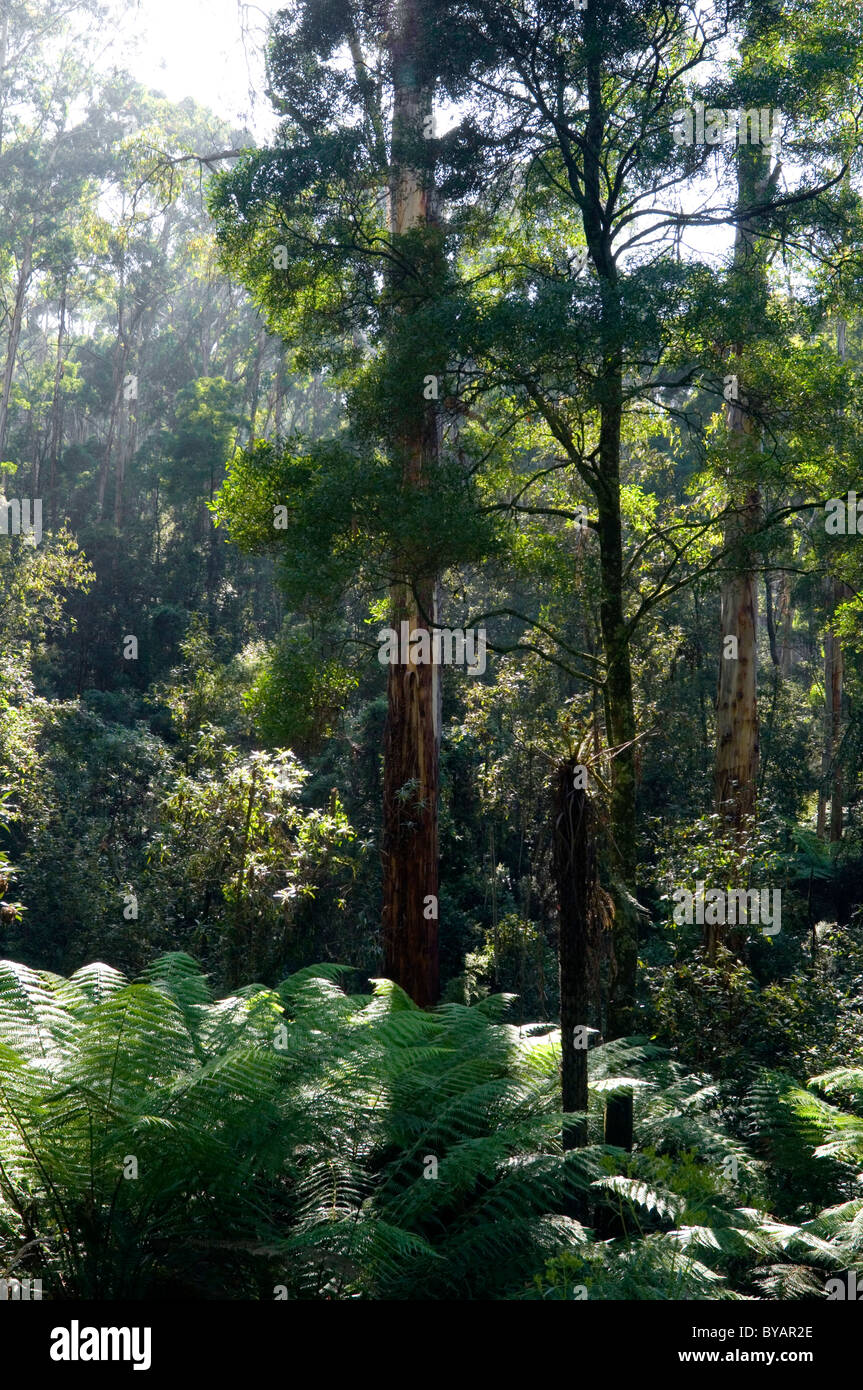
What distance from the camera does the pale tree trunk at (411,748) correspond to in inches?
356

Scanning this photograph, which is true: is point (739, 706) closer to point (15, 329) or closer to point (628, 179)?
Result: point (628, 179)

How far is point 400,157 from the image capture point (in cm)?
856

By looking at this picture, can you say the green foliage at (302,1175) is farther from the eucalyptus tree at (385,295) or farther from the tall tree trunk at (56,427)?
the tall tree trunk at (56,427)

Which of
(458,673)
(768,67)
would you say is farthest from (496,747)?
(768,67)

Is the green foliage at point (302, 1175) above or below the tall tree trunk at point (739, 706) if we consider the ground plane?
below

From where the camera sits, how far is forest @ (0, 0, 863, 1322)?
3.82 metres

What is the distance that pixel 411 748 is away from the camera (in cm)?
995

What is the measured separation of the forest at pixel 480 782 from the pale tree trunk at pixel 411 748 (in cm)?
5

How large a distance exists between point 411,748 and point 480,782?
126 inches

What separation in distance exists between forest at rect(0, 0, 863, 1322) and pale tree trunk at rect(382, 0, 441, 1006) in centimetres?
5

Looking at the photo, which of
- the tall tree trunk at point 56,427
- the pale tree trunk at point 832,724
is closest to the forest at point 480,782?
the pale tree trunk at point 832,724

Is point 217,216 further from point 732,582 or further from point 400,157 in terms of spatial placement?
point 732,582

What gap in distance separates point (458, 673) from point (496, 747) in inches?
50.8

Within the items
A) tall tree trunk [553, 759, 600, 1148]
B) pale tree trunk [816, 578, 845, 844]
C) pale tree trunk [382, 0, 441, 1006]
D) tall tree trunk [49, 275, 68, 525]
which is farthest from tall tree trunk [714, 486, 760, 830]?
tall tree trunk [49, 275, 68, 525]
